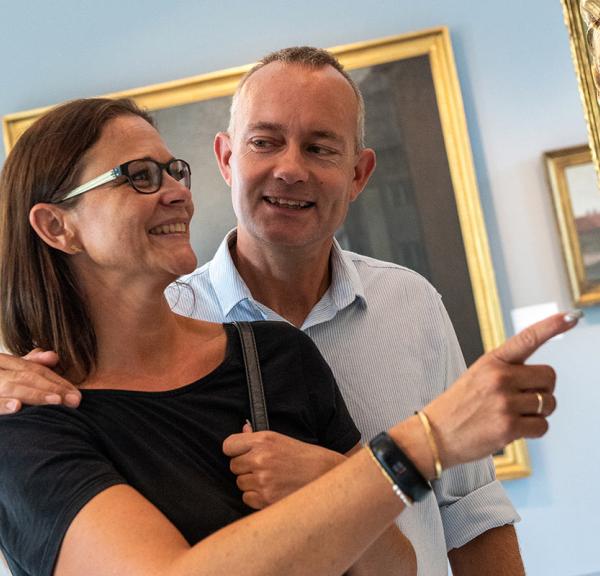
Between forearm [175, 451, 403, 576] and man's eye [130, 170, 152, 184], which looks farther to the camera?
man's eye [130, 170, 152, 184]

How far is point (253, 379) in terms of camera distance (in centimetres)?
161

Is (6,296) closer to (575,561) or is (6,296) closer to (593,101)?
(593,101)

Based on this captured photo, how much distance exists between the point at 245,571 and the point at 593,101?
1.21 metres

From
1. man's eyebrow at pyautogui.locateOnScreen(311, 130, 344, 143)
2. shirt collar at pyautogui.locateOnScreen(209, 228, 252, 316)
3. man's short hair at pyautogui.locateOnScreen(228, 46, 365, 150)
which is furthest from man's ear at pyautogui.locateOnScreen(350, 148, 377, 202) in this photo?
shirt collar at pyautogui.locateOnScreen(209, 228, 252, 316)

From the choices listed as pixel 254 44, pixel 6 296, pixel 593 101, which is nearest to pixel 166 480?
pixel 6 296

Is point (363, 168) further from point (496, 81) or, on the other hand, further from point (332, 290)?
point (496, 81)

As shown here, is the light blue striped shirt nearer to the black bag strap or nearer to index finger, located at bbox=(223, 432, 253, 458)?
the black bag strap

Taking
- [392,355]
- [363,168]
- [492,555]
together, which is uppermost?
[363,168]

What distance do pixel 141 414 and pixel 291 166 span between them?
0.84 meters

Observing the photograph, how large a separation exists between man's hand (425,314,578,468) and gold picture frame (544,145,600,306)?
8.06 feet

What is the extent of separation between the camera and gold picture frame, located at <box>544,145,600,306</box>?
3.59 meters

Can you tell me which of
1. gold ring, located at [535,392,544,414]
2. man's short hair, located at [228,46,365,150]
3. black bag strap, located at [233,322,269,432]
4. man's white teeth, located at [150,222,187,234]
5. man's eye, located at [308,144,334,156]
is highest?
man's short hair, located at [228,46,365,150]

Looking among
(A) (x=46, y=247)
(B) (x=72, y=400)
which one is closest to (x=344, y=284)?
(A) (x=46, y=247)

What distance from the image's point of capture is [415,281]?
226 centimetres
